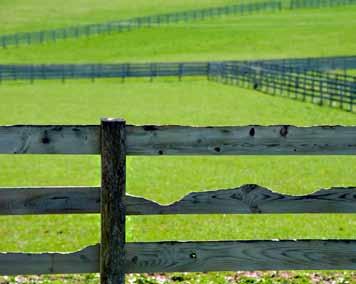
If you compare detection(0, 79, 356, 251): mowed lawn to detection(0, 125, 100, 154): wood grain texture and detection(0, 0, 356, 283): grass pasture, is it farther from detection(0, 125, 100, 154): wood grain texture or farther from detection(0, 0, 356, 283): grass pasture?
detection(0, 125, 100, 154): wood grain texture

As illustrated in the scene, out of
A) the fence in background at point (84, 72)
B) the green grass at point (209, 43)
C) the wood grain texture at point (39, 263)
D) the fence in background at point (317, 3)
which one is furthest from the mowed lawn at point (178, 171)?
the fence in background at point (317, 3)

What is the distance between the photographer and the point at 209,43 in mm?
72125

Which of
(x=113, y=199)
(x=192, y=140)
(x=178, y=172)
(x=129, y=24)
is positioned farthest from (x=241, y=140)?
(x=129, y=24)

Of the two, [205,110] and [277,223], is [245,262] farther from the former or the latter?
[205,110]

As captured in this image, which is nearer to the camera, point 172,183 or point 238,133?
point 238,133

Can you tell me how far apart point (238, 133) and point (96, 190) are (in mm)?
937

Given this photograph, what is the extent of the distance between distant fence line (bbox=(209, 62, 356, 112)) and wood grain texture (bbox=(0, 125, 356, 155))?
24224 mm

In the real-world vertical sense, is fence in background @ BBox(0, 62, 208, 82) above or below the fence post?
above

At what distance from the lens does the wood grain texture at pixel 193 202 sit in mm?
5801

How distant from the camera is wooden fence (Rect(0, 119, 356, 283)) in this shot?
578 centimetres

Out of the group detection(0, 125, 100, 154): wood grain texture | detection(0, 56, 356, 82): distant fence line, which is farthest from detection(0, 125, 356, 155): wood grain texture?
detection(0, 56, 356, 82): distant fence line

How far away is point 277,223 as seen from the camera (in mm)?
11711

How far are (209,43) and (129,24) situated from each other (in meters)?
10.2

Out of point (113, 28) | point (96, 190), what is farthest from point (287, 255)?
point (113, 28)
